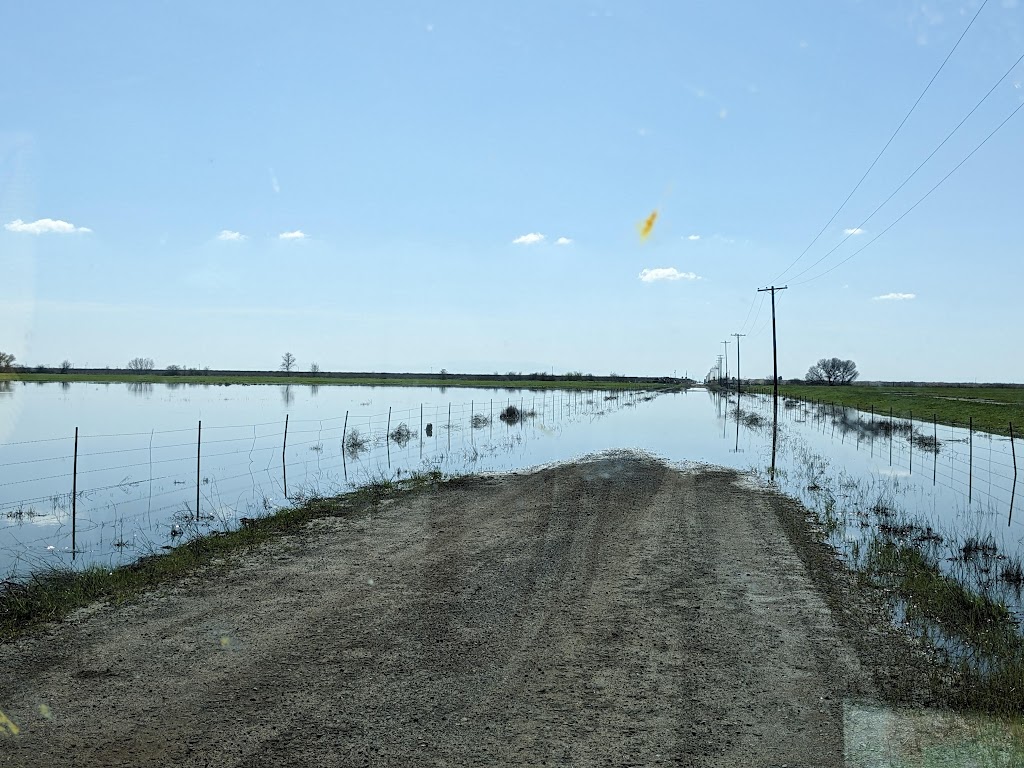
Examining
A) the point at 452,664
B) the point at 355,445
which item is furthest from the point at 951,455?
the point at 452,664

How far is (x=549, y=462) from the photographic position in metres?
24.0

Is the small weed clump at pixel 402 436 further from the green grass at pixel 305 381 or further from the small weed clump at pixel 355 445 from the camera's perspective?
the green grass at pixel 305 381

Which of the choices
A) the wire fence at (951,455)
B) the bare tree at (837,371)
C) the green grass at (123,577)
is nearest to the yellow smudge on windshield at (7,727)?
the green grass at (123,577)

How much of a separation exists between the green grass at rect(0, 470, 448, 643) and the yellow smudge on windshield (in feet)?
7.53

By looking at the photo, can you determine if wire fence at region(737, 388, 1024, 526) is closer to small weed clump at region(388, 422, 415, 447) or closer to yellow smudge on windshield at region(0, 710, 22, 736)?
yellow smudge on windshield at region(0, 710, 22, 736)

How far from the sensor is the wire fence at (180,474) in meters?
13.2

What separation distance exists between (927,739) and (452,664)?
379 cm

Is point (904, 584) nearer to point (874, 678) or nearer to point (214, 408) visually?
point (874, 678)

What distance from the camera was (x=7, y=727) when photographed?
5.39 metres

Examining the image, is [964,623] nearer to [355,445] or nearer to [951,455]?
[951,455]

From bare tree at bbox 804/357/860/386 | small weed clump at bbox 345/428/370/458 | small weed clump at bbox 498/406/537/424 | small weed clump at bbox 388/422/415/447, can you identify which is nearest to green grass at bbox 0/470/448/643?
small weed clump at bbox 345/428/370/458

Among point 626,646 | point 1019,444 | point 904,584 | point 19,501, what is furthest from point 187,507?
point 1019,444

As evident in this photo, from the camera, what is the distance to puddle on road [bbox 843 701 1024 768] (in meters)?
4.93

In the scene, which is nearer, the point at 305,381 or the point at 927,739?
the point at 927,739
